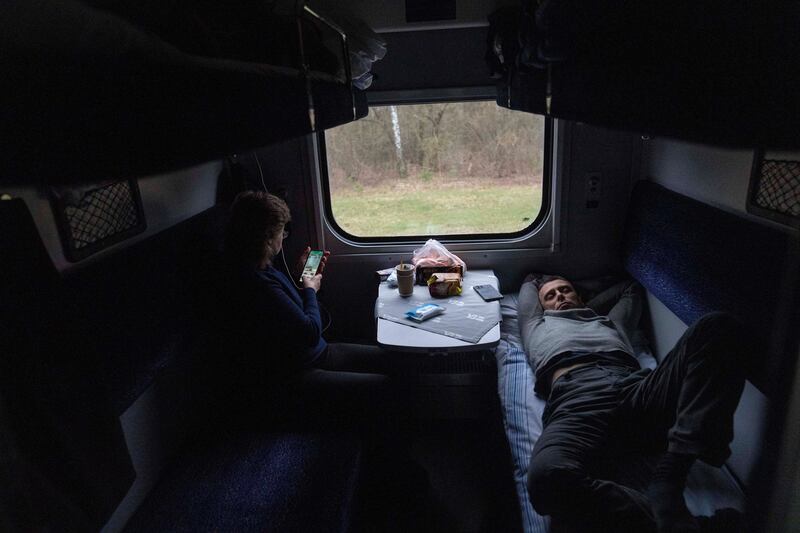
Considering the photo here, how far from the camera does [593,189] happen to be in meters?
2.93

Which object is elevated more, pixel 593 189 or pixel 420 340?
pixel 593 189

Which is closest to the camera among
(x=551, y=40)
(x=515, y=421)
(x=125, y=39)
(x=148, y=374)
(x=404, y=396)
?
(x=125, y=39)

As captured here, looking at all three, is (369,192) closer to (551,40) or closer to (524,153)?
(524,153)

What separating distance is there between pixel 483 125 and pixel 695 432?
2.03 m

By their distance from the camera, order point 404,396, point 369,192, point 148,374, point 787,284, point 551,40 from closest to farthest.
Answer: point 551,40, point 787,284, point 148,374, point 404,396, point 369,192

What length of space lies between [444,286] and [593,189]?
1109 mm

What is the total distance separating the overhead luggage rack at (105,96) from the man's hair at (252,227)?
1.32m

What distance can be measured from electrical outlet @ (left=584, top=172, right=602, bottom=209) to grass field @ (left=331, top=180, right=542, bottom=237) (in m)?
0.29

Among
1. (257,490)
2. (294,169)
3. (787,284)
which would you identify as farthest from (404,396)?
(787,284)

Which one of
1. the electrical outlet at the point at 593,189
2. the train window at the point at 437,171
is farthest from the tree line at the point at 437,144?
the electrical outlet at the point at 593,189

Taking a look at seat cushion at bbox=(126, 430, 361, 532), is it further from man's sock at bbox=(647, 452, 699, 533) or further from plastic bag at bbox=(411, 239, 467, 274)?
plastic bag at bbox=(411, 239, 467, 274)

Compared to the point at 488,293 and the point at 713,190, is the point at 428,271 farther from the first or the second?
the point at 713,190

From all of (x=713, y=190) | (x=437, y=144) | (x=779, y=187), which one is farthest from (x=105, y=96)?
(x=437, y=144)

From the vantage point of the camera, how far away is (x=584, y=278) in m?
3.08
